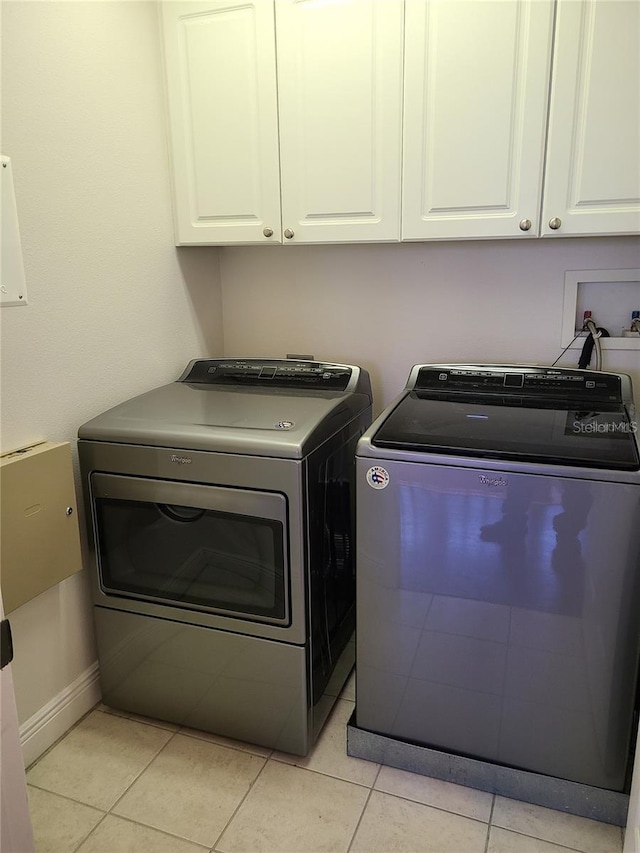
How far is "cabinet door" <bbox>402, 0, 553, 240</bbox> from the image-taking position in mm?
1578

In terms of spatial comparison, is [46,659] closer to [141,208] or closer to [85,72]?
[141,208]

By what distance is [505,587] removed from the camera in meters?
1.44

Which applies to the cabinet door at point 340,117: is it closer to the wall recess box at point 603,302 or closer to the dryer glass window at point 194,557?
the wall recess box at point 603,302

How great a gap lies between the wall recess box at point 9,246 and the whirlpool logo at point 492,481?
1.20 meters

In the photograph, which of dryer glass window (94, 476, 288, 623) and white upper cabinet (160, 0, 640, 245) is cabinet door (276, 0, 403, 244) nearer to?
white upper cabinet (160, 0, 640, 245)

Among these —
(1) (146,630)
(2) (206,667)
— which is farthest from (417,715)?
(1) (146,630)

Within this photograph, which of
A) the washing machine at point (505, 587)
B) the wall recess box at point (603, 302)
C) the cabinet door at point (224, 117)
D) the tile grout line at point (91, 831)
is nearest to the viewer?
the washing machine at point (505, 587)

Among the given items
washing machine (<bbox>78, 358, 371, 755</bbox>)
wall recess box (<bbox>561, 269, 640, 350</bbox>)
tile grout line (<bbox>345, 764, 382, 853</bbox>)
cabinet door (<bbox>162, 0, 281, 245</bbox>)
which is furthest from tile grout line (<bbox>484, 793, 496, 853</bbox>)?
cabinet door (<bbox>162, 0, 281, 245</bbox>)

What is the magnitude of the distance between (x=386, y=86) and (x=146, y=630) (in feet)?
5.53

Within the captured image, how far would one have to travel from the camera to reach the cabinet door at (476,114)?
158 centimetres

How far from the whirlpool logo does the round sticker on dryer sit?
222 millimetres

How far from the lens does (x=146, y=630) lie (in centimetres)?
177

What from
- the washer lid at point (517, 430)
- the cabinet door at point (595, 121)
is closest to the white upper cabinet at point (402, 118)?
the cabinet door at point (595, 121)

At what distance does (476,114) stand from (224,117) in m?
0.76
